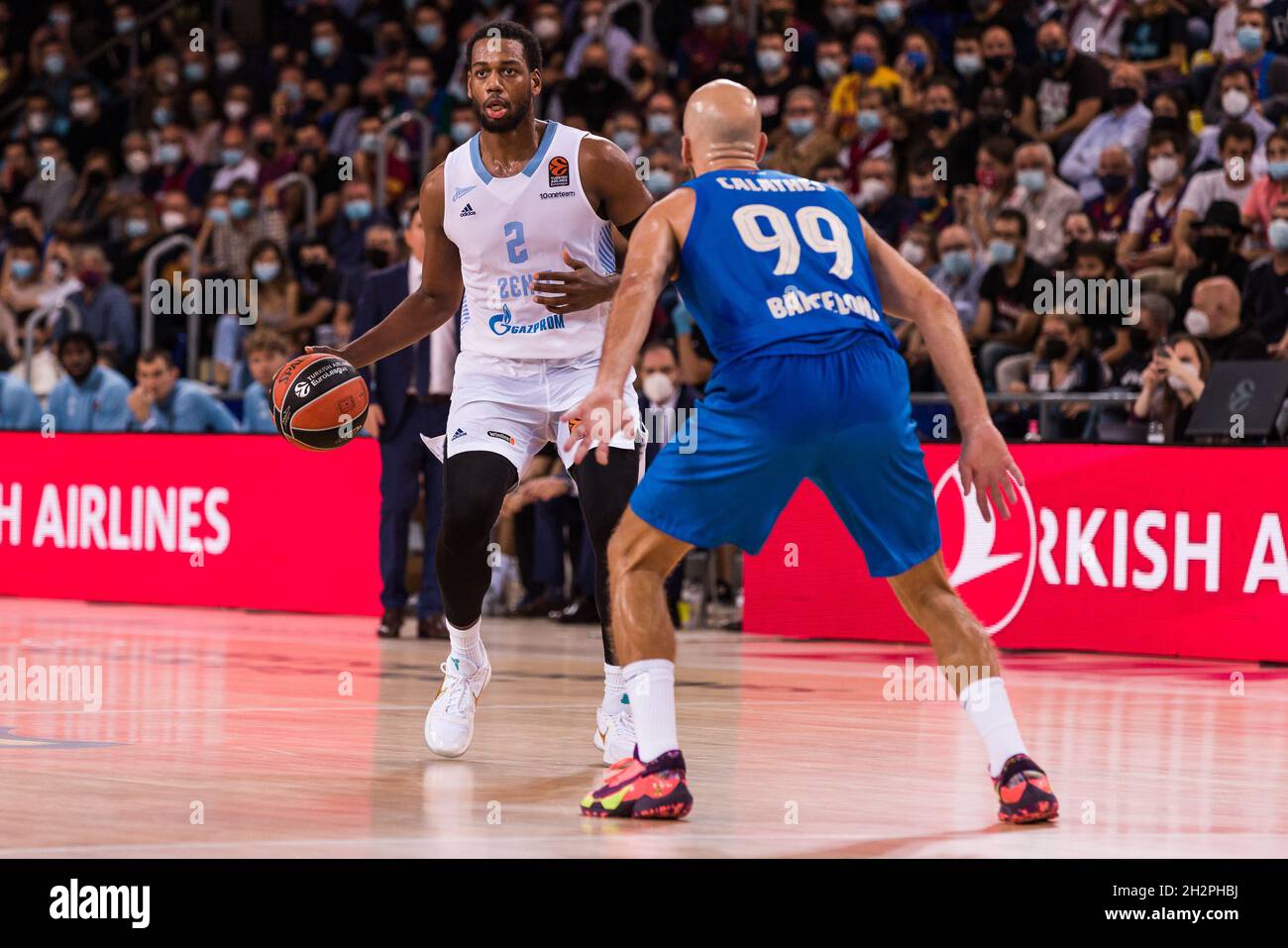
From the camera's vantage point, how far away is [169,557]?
15672 millimetres

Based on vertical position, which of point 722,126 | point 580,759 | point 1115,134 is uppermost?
point 1115,134

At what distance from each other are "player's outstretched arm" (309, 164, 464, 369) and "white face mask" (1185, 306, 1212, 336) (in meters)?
7.06

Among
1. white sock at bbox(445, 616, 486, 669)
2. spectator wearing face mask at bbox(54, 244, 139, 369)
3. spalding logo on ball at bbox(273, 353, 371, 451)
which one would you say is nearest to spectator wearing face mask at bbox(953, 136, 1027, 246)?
spectator wearing face mask at bbox(54, 244, 139, 369)

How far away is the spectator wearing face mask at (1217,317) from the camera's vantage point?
13.5 metres

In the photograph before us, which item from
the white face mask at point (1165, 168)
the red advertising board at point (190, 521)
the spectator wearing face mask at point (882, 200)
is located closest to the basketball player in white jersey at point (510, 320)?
the red advertising board at point (190, 521)

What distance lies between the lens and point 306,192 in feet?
68.1

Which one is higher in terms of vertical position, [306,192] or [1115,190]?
[306,192]

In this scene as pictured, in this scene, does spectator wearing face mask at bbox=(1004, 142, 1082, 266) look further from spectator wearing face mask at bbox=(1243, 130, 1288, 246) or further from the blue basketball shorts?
the blue basketball shorts

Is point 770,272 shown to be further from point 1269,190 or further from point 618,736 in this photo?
point 1269,190

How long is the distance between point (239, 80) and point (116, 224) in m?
2.26

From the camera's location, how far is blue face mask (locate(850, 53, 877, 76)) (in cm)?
1828

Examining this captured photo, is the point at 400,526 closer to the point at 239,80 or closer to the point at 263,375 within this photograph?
the point at 263,375

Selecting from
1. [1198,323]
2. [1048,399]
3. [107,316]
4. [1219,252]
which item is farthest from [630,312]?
[107,316]

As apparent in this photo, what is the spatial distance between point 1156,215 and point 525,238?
8765 mm
